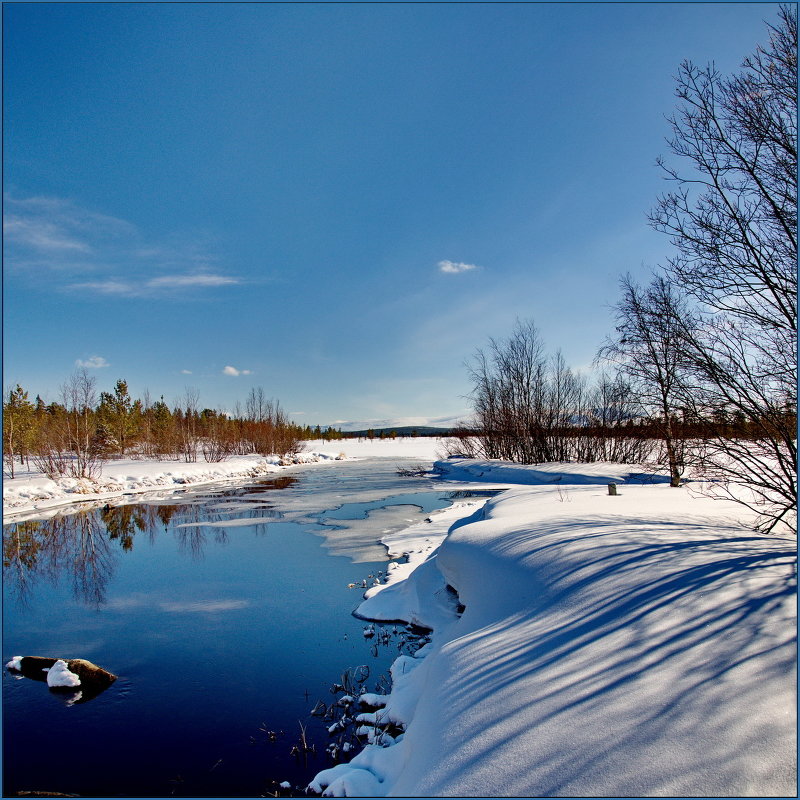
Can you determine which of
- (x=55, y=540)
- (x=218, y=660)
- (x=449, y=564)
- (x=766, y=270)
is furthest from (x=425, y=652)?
(x=55, y=540)

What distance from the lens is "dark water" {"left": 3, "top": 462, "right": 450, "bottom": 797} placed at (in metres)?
3.54

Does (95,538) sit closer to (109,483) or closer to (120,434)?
(109,483)

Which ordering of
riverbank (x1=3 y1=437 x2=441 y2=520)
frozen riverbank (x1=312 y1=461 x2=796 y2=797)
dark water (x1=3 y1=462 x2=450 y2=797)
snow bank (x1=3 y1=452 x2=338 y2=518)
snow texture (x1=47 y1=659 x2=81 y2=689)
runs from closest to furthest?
frozen riverbank (x1=312 y1=461 x2=796 y2=797) < dark water (x1=3 y1=462 x2=450 y2=797) < snow texture (x1=47 y1=659 x2=81 y2=689) < riverbank (x1=3 y1=437 x2=441 y2=520) < snow bank (x1=3 y1=452 x2=338 y2=518)

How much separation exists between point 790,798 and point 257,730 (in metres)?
3.88

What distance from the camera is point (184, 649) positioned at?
5.50 meters

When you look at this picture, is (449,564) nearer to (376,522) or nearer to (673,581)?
(673,581)

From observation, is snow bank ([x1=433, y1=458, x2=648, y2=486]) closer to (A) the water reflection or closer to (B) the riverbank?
(A) the water reflection

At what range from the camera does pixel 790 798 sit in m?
1.70

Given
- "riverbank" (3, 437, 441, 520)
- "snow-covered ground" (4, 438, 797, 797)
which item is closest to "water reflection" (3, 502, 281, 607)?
"riverbank" (3, 437, 441, 520)

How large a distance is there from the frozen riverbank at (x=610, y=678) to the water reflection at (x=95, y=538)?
6828mm

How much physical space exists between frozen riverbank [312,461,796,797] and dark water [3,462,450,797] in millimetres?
916

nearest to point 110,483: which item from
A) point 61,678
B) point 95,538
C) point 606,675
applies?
point 95,538

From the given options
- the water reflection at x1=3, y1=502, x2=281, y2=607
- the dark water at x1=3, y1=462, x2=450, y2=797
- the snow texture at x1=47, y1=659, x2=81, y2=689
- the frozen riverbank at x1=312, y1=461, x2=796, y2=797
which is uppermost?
the frozen riverbank at x1=312, y1=461, x2=796, y2=797

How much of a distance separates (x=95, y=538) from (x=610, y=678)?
13753mm
